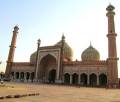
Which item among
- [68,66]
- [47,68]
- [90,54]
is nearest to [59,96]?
[68,66]

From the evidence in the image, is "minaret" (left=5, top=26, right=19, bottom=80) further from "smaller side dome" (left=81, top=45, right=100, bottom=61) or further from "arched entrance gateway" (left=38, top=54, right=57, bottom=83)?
"smaller side dome" (left=81, top=45, right=100, bottom=61)

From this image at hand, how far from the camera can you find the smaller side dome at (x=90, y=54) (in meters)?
30.6

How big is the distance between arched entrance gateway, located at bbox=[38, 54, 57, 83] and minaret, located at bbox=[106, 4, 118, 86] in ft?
32.1

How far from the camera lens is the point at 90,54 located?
3084 centimetres

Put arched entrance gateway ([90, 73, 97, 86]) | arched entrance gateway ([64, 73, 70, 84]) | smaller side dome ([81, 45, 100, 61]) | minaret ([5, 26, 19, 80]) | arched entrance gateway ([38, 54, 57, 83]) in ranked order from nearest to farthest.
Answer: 1. arched entrance gateway ([90, 73, 97, 86])
2. arched entrance gateway ([64, 73, 70, 84])
3. smaller side dome ([81, 45, 100, 61])
4. arched entrance gateway ([38, 54, 57, 83])
5. minaret ([5, 26, 19, 80])

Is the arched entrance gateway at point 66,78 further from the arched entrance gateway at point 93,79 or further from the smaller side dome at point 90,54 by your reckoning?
the smaller side dome at point 90,54

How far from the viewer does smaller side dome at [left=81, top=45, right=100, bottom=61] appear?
30.6m

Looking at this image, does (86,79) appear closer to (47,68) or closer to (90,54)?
(90,54)

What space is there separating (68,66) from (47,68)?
5037 mm

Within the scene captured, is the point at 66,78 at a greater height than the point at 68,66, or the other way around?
the point at 68,66

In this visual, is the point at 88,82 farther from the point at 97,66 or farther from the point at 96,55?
the point at 96,55

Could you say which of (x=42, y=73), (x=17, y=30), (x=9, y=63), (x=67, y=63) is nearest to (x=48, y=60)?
(x=42, y=73)

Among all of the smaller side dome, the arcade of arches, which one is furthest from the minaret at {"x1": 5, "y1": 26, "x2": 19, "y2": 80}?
the smaller side dome

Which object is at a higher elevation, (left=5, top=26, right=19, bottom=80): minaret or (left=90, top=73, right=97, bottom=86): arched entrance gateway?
(left=5, top=26, right=19, bottom=80): minaret
